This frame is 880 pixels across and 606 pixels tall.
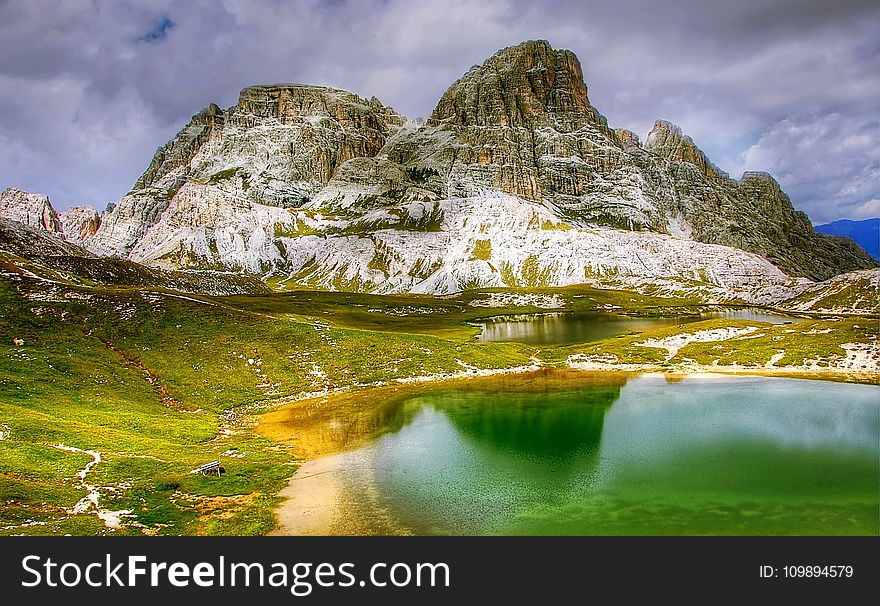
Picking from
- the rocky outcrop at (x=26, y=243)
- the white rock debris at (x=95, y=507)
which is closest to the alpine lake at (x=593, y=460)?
the white rock debris at (x=95, y=507)

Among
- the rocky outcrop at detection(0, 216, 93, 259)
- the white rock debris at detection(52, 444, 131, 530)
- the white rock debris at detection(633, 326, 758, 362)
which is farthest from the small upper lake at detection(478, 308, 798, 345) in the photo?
the rocky outcrop at detection(0, 216, 93, 259)

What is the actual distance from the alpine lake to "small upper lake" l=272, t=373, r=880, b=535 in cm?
13

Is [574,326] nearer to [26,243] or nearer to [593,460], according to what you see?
[593,460]

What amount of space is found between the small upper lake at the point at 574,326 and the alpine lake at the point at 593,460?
197ft

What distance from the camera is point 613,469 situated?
38438 mm

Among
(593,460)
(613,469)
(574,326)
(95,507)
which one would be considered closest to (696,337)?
(574,326)

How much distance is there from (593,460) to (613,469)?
2892mm

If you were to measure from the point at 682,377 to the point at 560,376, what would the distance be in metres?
17.4

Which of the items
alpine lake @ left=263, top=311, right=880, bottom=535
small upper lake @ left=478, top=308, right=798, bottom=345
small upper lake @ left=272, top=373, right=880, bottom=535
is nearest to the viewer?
small upper lake @ left=272, top=373, right=880, bottom=535

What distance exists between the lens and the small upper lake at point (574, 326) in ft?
429

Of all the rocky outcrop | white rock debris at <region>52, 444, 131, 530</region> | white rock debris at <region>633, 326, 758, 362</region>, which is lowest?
white rock debris at <region>52, 444, 131, 530</region>

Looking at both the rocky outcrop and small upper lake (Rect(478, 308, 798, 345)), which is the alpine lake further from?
the rocky outcrop

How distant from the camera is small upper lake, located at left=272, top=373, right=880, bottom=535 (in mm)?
29766

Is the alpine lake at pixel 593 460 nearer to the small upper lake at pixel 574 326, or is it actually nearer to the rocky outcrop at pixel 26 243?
the small upper lake at pixel 574 326
